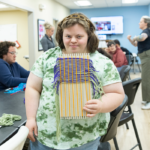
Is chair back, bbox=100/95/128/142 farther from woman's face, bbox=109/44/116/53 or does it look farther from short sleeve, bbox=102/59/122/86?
woman's face, bbox=109/44/116/53

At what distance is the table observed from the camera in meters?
1.08

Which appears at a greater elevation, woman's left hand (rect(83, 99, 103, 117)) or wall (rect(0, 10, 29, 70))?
wall (rect(0, 10, 29, 70))

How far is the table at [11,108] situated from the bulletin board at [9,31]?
251 inches

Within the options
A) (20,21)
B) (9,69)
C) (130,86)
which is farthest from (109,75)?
(20,21)

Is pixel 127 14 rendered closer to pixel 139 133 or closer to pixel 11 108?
pixel 139 133

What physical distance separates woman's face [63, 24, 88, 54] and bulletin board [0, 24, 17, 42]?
298 inches

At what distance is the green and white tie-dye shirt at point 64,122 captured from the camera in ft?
2.88

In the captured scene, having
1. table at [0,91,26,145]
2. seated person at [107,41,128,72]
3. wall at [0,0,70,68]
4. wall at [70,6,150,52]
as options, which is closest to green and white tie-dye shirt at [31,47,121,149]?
table at [0,91,26,145]

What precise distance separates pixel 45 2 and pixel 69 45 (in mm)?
6485

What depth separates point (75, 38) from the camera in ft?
2.86

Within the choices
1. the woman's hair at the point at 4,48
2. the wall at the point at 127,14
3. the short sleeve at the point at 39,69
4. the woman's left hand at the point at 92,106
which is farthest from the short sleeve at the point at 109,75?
the wall at the point at 127,14

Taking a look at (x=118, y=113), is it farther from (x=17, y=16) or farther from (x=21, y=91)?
(x=17, y=16)

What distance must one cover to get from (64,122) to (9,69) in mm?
1918

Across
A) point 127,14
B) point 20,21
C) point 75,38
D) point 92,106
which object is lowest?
point 92,106
